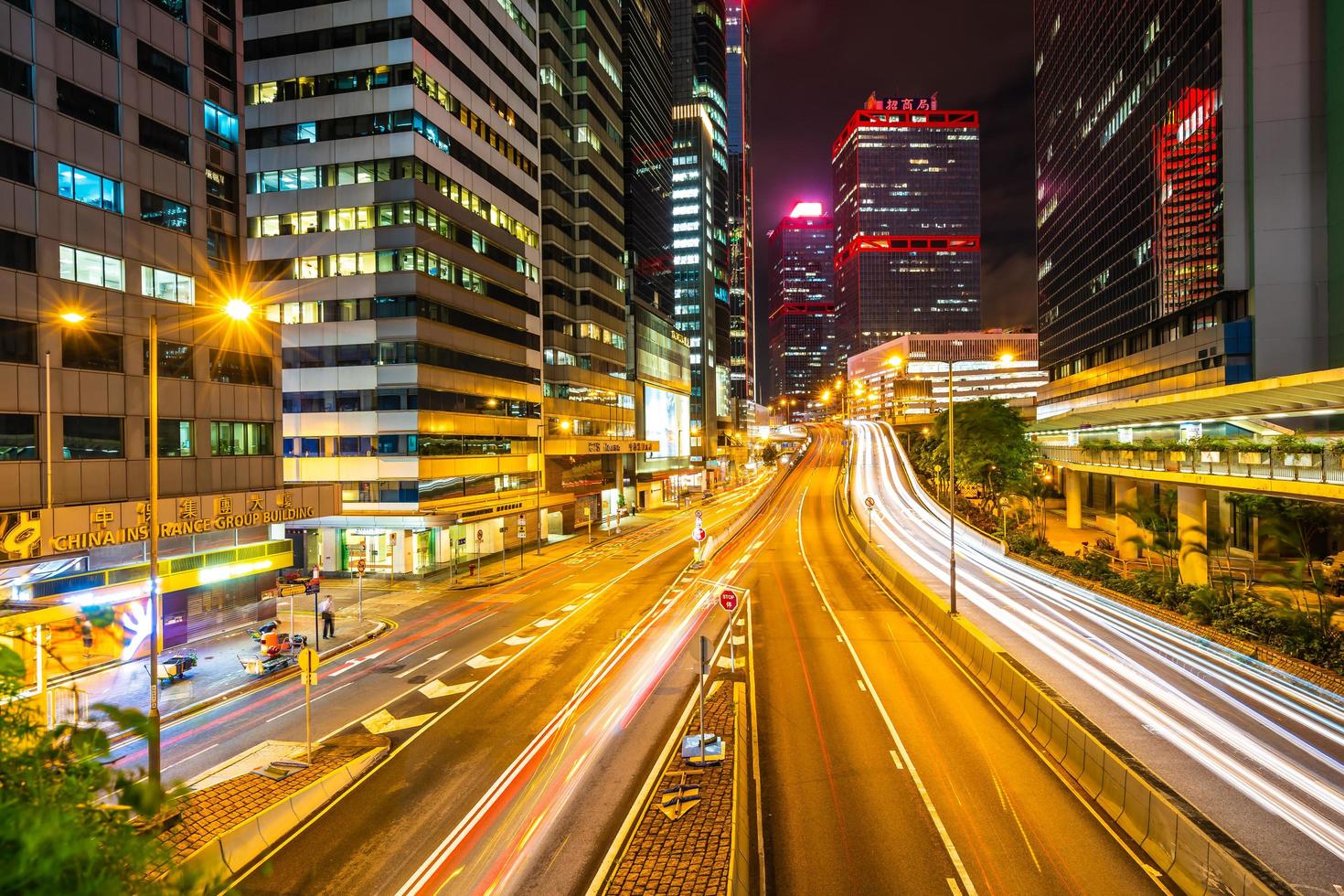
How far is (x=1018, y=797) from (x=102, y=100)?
3671cm

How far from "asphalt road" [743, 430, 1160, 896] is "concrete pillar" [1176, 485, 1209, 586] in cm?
2141

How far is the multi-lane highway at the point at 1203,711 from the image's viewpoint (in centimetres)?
1301

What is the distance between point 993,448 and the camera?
181 ft

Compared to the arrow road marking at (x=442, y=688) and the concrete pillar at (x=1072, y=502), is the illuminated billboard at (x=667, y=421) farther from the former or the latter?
the arrow road marking at (x=442, y=688)

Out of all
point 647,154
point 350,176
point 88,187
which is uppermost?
point 647,154

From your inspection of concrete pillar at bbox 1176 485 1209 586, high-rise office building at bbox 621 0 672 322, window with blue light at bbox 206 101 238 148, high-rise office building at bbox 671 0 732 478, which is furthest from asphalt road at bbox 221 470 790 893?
high-rise office building at bbox 671 0 732 478

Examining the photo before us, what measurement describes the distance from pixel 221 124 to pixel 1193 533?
175 ft

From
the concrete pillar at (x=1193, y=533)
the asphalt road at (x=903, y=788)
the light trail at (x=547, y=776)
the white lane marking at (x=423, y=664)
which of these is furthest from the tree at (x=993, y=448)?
the white lane marking at (x=423, y=664)

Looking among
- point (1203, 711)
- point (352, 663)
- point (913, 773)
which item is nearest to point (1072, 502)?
point (1203, 711)

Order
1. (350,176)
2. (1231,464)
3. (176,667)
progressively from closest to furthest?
(176,667), (1231,464), (350,176)

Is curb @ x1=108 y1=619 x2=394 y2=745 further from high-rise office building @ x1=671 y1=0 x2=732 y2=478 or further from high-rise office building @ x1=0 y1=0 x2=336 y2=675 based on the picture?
high-rise office building @ x1=671 y1=0 x2=732 y2=478

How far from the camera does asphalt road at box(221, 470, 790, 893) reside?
41.1 ft

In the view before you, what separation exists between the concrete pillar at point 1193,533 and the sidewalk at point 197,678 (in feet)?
139

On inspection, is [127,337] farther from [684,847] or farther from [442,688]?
[684,847]
